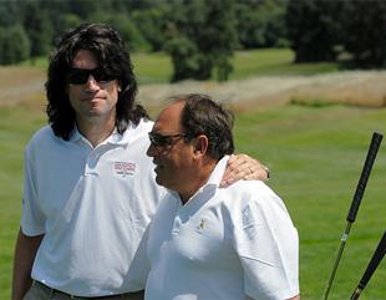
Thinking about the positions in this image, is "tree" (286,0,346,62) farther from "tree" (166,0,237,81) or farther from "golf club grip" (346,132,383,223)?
"golf club grip" (346,132,383,223)

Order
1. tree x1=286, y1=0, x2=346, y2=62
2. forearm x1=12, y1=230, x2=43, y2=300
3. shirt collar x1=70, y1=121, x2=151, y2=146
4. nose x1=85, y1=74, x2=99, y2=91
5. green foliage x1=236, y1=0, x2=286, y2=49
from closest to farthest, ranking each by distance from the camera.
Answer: nose x1=85, y1=74, x2=99, y2=91
shirt collar x1=70, y1=121, x2=151, y2=146
forearm x1=12, y1=230, x2=43, y2=300
tree x1=286, y1=0, x2=346, y2=62
green foliage x1=236, y1=0, x2=286, y2=49

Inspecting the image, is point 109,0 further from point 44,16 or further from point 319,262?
point 319,262

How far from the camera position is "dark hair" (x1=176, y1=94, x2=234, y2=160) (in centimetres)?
311

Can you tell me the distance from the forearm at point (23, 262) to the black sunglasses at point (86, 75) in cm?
76

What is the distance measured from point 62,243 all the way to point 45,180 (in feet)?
0.86

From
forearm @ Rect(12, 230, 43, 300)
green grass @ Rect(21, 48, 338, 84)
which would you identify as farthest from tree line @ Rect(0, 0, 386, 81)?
forearm @ Rect(12, 230, 43, 300)

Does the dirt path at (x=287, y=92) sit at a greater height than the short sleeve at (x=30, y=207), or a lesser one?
lesser

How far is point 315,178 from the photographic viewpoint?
18.2 meters

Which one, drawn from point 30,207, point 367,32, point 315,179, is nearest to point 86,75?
point 30,207

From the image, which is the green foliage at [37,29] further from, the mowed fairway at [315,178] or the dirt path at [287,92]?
the mowed fairway at [315,178]

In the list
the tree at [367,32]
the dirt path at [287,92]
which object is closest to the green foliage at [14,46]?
the tree at [367,32]

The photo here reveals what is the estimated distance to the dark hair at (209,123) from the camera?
3.11 m

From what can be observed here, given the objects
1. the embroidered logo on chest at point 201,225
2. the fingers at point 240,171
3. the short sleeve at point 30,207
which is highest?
the fingers at point 240,171

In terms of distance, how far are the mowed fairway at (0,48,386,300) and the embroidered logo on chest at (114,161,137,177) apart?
0.79 ft
